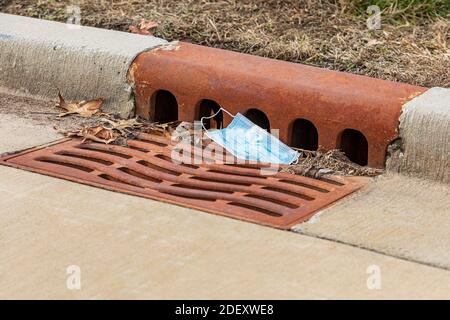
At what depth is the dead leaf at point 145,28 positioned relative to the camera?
557 centimetres

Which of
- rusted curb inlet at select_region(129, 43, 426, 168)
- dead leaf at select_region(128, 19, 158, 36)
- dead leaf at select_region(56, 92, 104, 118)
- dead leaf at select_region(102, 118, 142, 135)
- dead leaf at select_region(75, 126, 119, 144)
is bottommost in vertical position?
dead leaf at select_region(75, 126, 119, 144)

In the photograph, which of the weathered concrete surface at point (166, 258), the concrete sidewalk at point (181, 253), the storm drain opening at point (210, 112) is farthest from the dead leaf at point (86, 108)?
the weathered concrete surface at point (166, 258)

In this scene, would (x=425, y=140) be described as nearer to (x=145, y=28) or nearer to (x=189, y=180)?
(x=189, y=180)

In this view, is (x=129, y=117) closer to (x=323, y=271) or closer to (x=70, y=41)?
(x=70, y=41)

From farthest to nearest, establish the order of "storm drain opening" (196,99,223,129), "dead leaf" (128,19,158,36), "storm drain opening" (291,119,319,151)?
"dead leaf" (128,19,158,36) → "storm drain opening" (196,99,223,129) → "storm drain opening" (291,119,319,151)

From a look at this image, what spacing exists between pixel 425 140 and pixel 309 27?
1.46 m

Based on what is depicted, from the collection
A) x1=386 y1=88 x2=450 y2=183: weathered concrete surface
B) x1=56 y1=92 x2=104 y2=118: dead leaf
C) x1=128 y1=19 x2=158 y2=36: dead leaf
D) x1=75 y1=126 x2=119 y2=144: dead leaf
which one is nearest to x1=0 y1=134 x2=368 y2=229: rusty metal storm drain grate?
x1=75 y1=126 x2=119 y2=144: dead leaf

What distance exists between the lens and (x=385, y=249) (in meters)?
3.65

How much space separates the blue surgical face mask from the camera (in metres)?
4.54

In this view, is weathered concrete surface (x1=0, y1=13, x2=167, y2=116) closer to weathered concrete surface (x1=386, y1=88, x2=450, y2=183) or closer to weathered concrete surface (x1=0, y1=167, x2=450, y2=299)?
weathered concrete surface (x1=0, y1=167, x2=450, y2=299)

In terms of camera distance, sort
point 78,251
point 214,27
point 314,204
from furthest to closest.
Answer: point 214,27 → point 314,204 → point 78,251

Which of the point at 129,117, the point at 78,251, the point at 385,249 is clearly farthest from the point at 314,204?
the point at 129,117

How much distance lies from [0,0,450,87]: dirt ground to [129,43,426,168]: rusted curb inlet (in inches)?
16.6

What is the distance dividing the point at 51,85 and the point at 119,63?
1.34 feet
